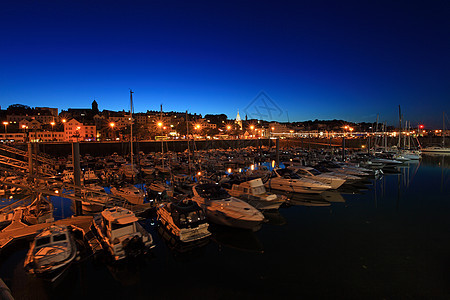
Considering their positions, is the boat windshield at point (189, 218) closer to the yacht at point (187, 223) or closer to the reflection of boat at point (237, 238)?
the yacht at point (187, 223)

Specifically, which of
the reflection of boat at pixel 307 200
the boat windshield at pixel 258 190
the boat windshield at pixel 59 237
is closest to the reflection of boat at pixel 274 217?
the boat windshield at pixel 258 190

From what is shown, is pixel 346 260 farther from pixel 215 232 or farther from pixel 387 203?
pixel 387 203

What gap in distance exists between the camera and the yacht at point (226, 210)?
1305cm

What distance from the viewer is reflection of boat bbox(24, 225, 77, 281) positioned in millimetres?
8703

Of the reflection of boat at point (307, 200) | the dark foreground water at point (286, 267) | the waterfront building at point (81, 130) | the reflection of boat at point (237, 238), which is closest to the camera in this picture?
the dark foreground water at point (286, 267)

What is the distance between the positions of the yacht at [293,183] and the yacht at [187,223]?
12.4 metres

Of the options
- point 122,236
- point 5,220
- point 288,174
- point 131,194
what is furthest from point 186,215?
point 288,174

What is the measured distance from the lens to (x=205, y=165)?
40.3m

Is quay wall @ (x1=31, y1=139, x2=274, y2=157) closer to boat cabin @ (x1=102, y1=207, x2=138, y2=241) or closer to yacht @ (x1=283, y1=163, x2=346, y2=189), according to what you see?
yacht @ (x1=283, y1=163, x2=346, y2=189)

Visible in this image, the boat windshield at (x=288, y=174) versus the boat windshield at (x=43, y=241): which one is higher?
the boat windshield at (x=288, y=174)

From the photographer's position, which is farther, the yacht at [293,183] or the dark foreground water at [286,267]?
the yacht at [293,183]

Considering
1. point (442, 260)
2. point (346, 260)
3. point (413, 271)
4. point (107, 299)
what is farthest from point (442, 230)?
point (107, 299)

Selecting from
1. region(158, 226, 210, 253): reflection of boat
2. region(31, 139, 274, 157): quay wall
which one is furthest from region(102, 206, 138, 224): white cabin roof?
region(31, 139, 274, 157): quay wall

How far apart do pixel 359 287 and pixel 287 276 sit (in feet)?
8.73
